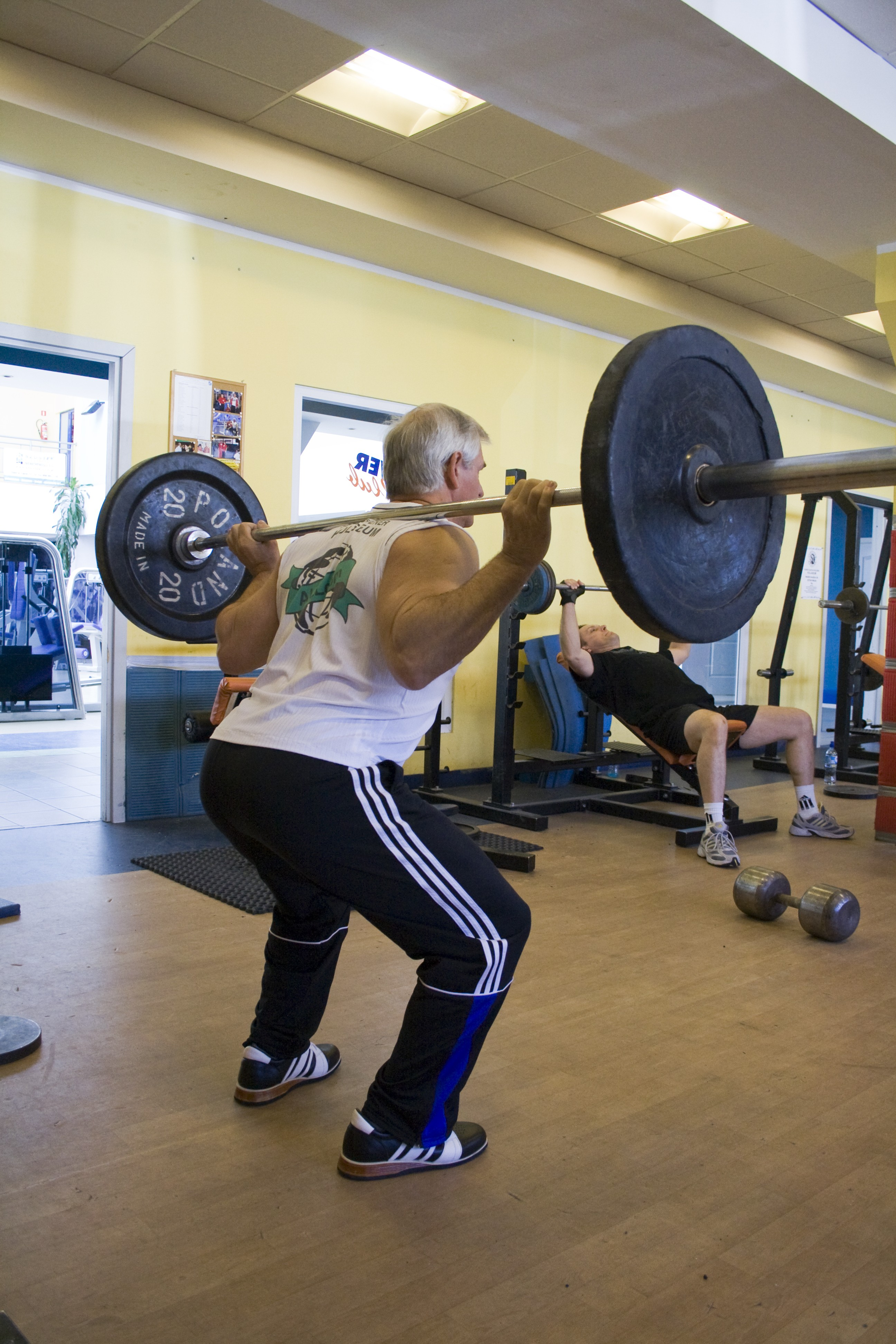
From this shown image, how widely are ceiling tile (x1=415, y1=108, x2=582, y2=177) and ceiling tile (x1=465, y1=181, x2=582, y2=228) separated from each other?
19 centimetres

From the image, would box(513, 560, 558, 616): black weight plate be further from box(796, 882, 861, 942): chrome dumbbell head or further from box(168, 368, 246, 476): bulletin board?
box(796, 882, 861, 942): chrome dumbbell head

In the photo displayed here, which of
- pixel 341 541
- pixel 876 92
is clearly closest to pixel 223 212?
pixel 876 92

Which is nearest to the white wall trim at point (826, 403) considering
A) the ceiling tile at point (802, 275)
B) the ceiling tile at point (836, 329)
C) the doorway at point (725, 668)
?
the ceiling tile at point (836, 329)

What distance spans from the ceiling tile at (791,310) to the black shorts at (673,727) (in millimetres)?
2841

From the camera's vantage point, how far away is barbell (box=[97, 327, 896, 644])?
53.5 inches

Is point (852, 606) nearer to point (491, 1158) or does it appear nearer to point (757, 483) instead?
point (757, 483)

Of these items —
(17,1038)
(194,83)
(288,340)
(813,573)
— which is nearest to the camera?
(17,1038)

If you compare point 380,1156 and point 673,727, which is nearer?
point 380,1156

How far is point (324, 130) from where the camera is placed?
3836 mm

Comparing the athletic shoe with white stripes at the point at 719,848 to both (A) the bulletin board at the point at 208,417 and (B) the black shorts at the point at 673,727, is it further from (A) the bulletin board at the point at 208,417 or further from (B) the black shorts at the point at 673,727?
(A) the bulletin board at the point at 208,417

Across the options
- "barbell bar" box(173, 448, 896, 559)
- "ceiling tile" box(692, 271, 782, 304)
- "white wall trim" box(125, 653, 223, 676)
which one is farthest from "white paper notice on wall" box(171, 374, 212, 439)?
"ceiling tile" box(692, 271, 782, 304)

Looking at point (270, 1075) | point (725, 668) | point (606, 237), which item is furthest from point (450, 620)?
point (725, 668)

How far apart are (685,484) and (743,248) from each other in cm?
394

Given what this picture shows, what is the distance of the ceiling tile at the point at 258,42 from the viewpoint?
3072mm
